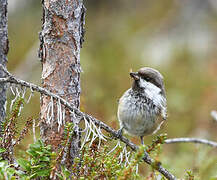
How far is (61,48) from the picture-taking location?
2.37 m

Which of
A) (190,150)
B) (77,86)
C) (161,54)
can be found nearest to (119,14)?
(161,54)

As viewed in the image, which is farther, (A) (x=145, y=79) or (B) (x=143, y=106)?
(A) (x=145, y=79)

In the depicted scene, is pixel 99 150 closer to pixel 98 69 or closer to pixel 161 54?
pixel 98 69

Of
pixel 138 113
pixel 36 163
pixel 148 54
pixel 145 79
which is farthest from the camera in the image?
pixel 148 54

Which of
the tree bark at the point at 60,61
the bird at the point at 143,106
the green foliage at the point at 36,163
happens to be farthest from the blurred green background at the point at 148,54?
the green foliage at the point at 36,163

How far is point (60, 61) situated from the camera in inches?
93.4

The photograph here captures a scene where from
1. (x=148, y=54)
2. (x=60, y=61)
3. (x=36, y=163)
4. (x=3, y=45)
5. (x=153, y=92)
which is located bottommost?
(x=36, y=163)

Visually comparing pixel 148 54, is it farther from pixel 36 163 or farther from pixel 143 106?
pixel 36 163

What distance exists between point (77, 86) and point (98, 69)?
4.75 metres

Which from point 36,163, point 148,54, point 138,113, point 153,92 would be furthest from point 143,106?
point 148,54

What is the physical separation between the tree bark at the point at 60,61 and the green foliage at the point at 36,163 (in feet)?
0.77

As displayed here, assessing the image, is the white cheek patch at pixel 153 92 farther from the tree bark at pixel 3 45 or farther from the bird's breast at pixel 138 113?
the tree bark at pixel 3 45

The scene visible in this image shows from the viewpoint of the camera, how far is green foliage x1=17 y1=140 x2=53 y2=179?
6.68 feet

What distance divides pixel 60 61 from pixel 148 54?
5533mm
